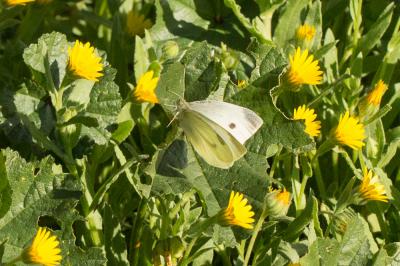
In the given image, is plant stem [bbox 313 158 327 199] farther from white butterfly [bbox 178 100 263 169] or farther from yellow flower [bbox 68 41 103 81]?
yellow flower [bbox 68 41 103 81]

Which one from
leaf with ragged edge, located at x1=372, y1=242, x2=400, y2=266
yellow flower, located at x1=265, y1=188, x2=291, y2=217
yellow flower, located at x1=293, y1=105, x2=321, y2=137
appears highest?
yellow flower, located at x1=293, y1=105, x2=321, y2=137

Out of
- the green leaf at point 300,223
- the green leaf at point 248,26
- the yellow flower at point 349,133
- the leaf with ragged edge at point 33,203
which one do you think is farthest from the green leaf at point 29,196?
the green leaf at point 248,26

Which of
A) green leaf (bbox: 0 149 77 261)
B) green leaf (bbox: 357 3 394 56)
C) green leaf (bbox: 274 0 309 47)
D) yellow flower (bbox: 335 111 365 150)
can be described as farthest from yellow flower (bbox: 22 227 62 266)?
green leaf (bbox: 357 3 394 56)

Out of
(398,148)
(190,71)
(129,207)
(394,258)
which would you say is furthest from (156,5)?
(394,258)

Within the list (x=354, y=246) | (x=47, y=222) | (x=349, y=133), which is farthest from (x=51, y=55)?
(x=354, y=246)

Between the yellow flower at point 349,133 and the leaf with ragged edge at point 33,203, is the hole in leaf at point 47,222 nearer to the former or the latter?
the leaf with ragged edge at point 33,203

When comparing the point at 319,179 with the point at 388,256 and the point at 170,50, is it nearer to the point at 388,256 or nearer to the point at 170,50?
the point at 388,256
